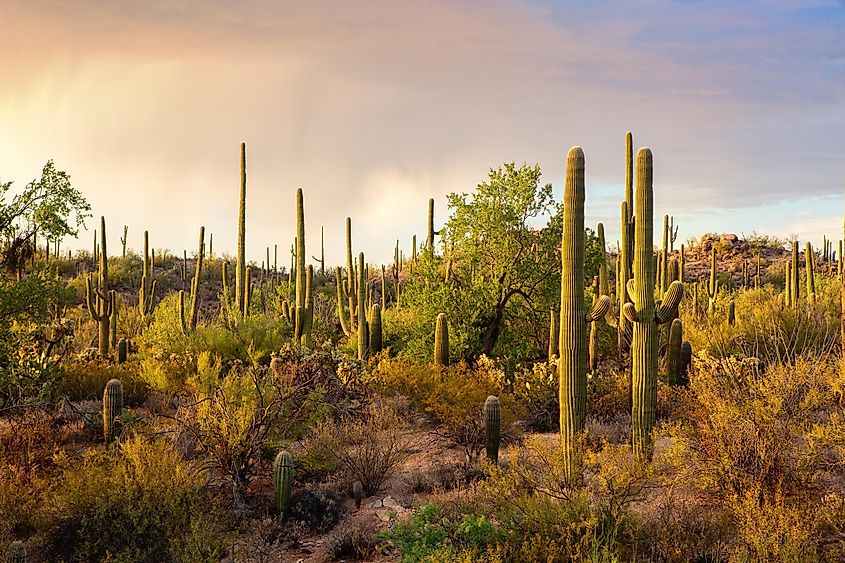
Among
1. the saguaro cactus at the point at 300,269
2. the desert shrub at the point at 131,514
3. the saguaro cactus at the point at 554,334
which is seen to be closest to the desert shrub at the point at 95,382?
the saguaro cactus at the point at 300,269

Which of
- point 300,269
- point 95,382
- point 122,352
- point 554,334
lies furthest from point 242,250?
point 554,334

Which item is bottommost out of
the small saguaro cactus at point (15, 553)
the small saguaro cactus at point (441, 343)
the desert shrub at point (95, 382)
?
the small saguaro cactus at point (15, 553)

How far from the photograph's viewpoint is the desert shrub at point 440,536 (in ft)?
22.3

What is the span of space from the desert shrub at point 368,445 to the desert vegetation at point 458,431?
39 millimetres

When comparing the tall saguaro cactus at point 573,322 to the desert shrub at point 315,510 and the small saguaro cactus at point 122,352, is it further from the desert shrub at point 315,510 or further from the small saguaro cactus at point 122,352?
the small saguaro cactus at point 122,352

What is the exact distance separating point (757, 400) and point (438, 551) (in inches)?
169

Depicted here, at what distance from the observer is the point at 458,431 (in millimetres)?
11766

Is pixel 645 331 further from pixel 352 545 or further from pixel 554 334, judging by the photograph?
pixel 554 334

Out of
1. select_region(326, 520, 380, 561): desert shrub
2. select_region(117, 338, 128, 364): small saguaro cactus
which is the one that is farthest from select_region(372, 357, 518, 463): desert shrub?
select_region(117, 338, 128, 364): small saguaro cactus

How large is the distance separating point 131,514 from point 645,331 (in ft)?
23.5

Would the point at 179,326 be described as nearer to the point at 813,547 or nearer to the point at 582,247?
the point at 582,247

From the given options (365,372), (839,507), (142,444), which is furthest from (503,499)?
(365,372)

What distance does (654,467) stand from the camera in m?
8.40

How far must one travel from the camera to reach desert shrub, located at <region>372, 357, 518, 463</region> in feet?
38.1
